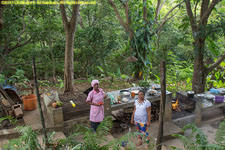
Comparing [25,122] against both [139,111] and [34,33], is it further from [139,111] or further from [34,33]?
[34,33]

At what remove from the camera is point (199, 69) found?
678 cm

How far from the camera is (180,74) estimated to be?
9328 mm

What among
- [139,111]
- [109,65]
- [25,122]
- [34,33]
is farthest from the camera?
[109,65]

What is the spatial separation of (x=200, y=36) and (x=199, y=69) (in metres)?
1.26

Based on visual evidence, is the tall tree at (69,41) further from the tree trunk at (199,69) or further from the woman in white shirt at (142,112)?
the tree trunk at (199,69)

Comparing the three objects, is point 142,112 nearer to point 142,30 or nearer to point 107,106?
→ point 107,106

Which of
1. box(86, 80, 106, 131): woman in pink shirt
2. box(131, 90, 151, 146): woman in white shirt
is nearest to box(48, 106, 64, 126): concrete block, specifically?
box(86, 80, 106, 131): woman in pink shirt

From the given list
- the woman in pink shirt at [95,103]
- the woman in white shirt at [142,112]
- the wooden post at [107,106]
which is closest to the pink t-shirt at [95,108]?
the woman in pink shirt at [95,103]

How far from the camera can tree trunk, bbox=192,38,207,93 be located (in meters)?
6.47

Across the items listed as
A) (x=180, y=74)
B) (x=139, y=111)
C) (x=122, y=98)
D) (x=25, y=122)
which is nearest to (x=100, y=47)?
(x=180, y=74)

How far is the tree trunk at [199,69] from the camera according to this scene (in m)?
6.47

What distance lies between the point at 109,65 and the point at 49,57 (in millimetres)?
3339

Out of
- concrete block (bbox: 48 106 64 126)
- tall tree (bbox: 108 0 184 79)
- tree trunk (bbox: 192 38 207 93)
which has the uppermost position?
tall tree (bbox: 108 0 184 79)

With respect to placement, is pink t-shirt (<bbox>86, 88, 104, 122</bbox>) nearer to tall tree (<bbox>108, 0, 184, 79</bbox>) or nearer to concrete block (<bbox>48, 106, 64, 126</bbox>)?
concrete block (<bbox>48, 106, 64, 126</bbox>)
